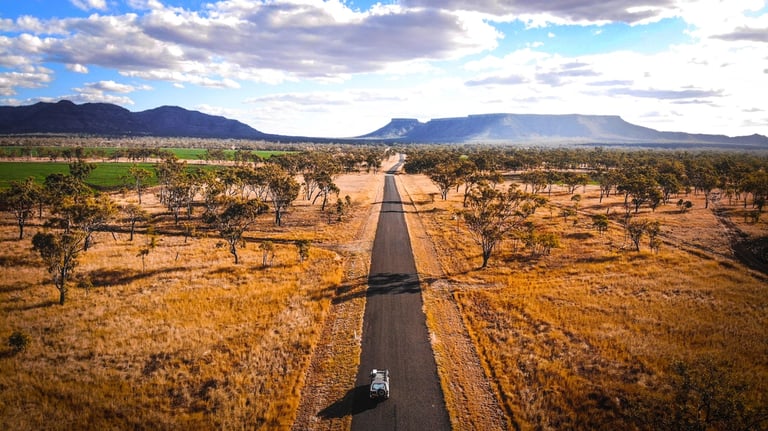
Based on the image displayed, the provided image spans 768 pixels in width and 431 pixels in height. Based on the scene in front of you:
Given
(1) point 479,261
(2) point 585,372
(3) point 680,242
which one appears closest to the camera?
(2) point 585,372

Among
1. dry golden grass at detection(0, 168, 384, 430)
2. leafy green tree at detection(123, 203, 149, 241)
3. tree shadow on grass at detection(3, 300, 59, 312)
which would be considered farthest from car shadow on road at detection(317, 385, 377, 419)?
leafy green tree at detection(123, 203, 149, 241)

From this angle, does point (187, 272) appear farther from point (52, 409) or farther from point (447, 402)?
point (447, 402)

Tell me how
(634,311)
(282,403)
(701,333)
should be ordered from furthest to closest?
(634,311), (701,333), (282,403)

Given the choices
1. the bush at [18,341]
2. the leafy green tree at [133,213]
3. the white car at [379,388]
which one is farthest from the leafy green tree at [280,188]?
the white car at [379,388]

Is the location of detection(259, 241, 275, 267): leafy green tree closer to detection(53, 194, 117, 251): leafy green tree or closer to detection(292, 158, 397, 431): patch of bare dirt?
detection(292, 158, 397, 431): patch of bare dirt

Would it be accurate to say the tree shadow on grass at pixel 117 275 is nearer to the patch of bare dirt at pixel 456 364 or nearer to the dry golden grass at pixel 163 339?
the dry golden grass at pixel 163 339


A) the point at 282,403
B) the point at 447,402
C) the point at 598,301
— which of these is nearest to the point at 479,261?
the point at 598,301

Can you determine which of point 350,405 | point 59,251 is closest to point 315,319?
point 350,405
